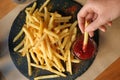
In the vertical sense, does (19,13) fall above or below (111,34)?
above

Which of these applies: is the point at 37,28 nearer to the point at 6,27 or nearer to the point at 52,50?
the point at 52,50

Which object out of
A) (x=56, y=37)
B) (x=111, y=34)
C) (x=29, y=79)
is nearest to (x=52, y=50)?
(x=56, y=37)

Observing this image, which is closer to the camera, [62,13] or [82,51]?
[82,51]
